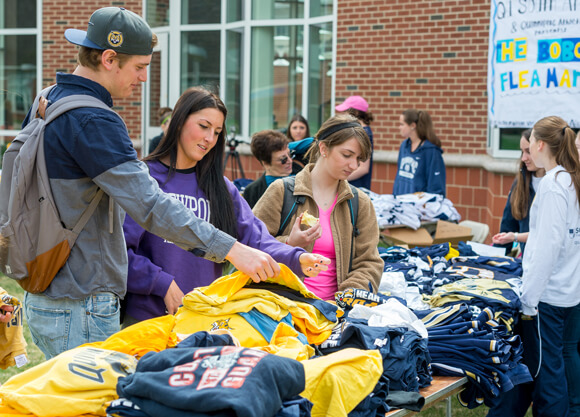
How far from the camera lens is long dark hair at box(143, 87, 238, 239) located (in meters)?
3.24

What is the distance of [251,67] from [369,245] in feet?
29.9

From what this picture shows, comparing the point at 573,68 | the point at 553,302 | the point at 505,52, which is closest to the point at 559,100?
the point at 573,68

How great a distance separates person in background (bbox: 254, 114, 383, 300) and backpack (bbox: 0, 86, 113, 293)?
4.94ft

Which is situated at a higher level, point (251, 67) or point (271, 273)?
point (251, 67)

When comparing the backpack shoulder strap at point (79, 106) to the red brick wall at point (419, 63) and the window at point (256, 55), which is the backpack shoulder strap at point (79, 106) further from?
the window at point (256, 55)

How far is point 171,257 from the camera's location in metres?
3.18

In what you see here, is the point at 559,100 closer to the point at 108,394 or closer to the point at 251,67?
the point at 108,394

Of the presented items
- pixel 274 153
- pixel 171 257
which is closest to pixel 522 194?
pixel 274 153

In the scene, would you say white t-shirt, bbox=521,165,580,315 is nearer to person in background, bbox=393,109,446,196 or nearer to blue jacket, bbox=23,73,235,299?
blue jacket, bbox=23,73,235,299

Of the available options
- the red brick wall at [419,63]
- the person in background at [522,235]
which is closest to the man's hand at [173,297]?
the person in background at [522,235]

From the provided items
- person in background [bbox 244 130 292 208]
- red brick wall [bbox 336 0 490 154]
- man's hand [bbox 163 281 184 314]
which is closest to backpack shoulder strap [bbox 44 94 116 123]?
man's hand [bbox 163 281 184 314]

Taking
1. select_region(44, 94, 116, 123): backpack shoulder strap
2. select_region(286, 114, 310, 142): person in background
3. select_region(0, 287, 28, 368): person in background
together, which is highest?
select_region(44, 94, 116, 123): backpack shoulder strap

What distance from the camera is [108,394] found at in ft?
7.23

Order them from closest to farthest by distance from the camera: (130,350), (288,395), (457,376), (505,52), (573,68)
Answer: (288,395) → (130,350) → (457,376) → (573,68) → (505,52)
